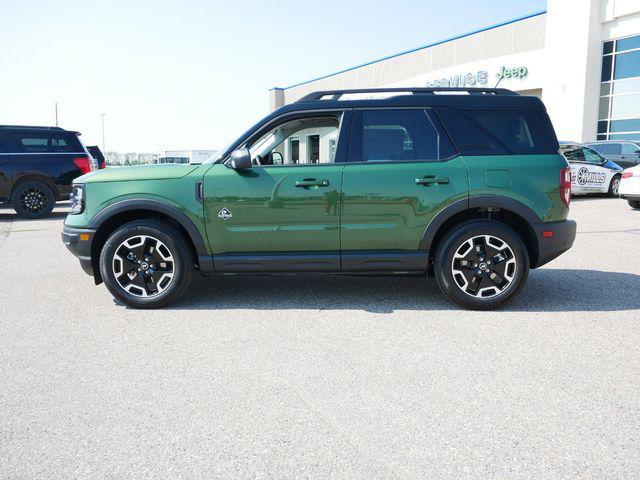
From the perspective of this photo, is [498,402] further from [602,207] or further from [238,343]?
[602,207]

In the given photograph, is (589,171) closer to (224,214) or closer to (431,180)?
(431,180)

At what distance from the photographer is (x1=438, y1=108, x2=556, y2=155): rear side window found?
4.84 meters

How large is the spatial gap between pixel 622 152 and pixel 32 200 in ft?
58.2

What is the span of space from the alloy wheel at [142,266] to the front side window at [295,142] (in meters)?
1.20

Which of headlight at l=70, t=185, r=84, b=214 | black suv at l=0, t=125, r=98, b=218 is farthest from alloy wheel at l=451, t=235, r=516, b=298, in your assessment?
black suv at l=0, t=125, r=98, b=218

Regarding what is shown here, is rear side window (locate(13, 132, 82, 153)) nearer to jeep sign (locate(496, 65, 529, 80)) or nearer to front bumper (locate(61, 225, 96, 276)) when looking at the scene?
front bumper (locate(61, 225, 96, 276))

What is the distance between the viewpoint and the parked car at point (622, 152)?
58.4ft

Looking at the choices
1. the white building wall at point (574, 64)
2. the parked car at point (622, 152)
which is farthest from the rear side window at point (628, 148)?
the white building wall at point (574, 64)

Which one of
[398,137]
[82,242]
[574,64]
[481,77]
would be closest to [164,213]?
[82,242]

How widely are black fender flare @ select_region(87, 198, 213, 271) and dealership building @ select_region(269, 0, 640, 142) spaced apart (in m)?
25.2

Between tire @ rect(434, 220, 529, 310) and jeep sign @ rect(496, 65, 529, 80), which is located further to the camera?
jeep sign @ rect(496, 65, 529, 80)

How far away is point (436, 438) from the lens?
2635 mm

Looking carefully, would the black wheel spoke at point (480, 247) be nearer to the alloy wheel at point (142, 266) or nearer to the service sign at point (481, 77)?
the alloy wheel at point (142, 266)

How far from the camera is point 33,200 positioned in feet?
42.7
